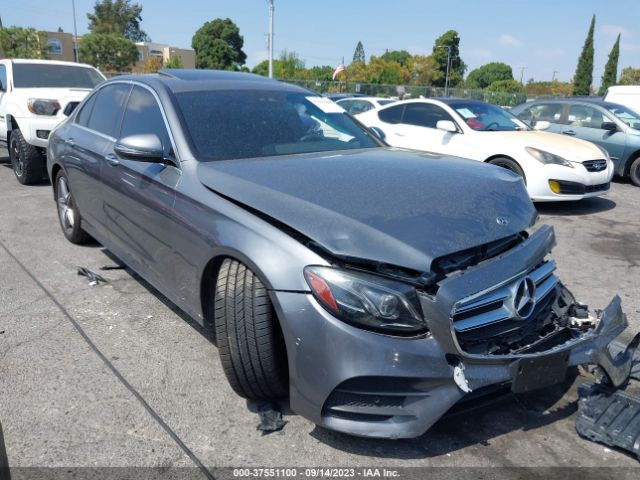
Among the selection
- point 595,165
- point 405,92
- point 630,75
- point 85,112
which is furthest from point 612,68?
point 85,112

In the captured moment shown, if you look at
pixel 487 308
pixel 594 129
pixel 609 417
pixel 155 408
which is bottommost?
pixel 155 408

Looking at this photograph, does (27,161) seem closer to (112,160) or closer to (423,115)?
(112,160)

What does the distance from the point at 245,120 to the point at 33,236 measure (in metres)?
3.37

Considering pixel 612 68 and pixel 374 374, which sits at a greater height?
pixel 612 68

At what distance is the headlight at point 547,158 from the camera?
23.1ft

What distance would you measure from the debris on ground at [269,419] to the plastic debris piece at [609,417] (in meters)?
1.41

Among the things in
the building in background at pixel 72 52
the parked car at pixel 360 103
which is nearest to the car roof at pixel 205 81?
the parked car at pixel 360 103

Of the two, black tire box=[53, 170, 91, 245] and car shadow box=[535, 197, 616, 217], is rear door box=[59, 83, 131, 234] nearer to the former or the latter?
black tire box=[53, 170, 91, 245]

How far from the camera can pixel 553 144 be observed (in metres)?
7.33

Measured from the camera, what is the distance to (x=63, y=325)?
3664 millimetres

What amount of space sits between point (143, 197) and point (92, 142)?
4.13 ft

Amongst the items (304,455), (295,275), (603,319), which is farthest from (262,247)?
(603,319)

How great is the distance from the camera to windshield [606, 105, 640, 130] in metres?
9.88

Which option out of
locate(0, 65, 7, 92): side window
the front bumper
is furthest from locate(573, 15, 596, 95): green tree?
the front bumper
